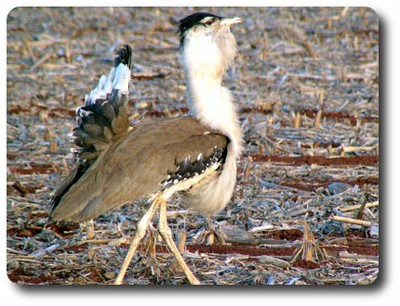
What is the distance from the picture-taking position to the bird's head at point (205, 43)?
5.39 metres

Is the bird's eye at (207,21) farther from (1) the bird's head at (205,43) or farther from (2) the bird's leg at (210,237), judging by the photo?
(2) the bird's leg at (210,237)

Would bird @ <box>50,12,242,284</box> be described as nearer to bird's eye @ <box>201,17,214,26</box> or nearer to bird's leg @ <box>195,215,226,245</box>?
bird's eye @ <box>201,17,214,26</box>

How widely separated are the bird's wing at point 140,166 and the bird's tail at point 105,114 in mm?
71

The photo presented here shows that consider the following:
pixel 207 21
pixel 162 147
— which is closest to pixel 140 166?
pixel 162 147

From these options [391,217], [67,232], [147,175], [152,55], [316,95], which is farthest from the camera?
[152,55]

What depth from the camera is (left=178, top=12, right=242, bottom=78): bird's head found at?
539 cm

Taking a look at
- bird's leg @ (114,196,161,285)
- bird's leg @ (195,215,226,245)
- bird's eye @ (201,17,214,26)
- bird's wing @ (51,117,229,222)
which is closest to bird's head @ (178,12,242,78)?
bird's eye @ (201,17,214,26)

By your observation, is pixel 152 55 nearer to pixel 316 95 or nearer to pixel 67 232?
pixel 316 95

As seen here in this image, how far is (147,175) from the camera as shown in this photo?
511 centimetres

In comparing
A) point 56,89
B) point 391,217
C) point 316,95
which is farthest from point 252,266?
point 56,89

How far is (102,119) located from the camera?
17.3 ft

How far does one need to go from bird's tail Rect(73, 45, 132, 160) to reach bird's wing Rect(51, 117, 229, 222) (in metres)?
0.07

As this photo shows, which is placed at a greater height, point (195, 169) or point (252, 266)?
point (195, 169)

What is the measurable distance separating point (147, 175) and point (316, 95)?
3.95 metres
